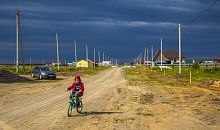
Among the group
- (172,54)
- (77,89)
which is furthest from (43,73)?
(172,54)

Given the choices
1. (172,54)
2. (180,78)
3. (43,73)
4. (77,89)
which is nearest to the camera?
(77,89)

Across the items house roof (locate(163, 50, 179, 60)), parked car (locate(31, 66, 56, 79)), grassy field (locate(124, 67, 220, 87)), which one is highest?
house roof (locate(163, 50, 179, 60))

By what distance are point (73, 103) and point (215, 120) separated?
16.7ft

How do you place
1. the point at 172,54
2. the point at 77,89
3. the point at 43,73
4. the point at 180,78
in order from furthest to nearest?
the point at 172,54
the point at 43,73
the point at 180,78
the point at 77,89

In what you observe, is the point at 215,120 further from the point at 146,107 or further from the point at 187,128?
the point at 146,107

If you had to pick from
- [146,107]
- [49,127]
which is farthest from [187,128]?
[146,107]

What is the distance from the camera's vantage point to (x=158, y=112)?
655 inches

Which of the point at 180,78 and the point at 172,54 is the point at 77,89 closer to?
the point at 180,78

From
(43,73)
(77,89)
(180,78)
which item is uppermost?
(77,89)

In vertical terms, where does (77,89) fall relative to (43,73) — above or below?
above

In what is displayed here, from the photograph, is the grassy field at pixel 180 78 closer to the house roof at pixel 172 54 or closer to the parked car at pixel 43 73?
the parked car at pixel 43 73

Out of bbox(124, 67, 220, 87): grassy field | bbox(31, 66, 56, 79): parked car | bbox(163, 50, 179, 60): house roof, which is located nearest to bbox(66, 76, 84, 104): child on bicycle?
bbox(124, 67, 220, 87): grassy field

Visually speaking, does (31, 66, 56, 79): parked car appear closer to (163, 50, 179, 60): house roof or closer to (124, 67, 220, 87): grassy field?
(124, 67, 220, 87): grassy field

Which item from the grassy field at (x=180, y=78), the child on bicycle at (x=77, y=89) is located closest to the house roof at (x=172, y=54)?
the grassy field at (x=180, y=78)
